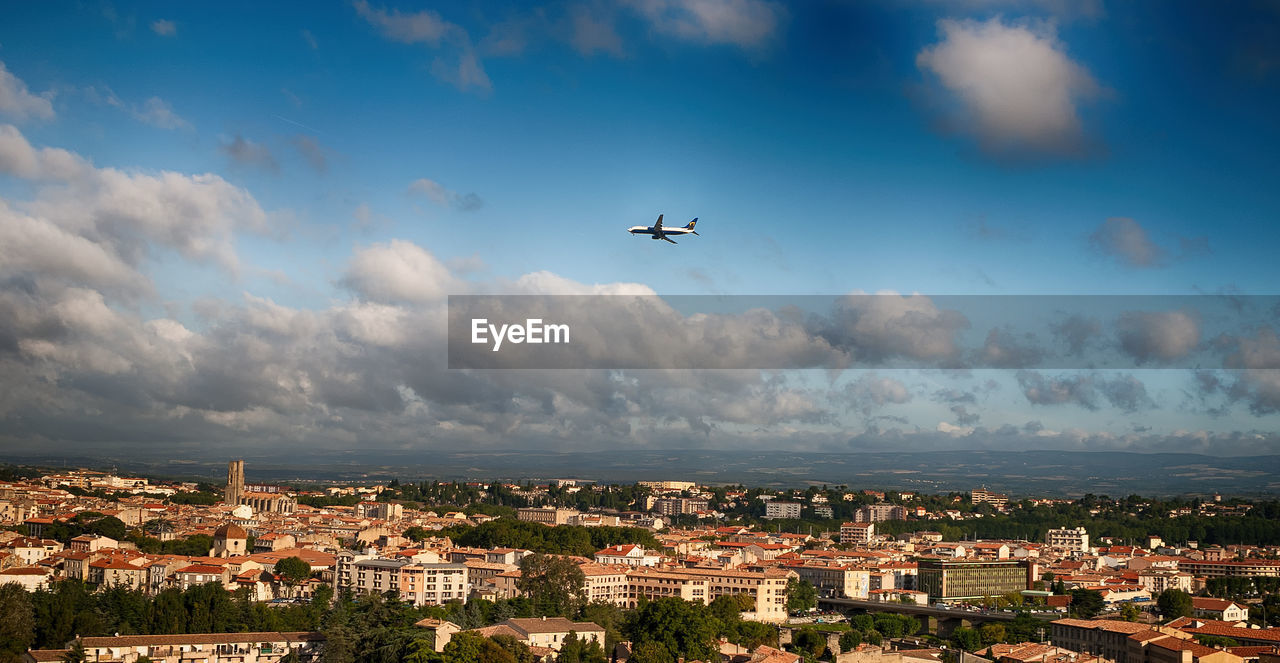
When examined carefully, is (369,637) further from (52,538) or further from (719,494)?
(719,494)

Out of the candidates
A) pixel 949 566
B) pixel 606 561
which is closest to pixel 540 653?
pixel 606 561

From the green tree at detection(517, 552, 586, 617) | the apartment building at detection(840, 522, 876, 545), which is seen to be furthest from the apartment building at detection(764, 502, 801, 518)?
the green tree at detection(517, 552, 586, 617)

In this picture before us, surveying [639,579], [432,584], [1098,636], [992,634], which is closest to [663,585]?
[639,579]

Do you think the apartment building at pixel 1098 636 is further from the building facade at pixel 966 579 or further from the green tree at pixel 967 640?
the building facade at pixel 966 579

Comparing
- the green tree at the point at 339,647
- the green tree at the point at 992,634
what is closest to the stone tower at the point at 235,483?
the green tree at the point at 992,634

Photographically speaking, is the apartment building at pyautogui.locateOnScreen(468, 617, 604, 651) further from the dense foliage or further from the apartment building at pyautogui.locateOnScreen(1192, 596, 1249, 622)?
the apartment building at pyautogui.locateOnScreen(1192, 596, 1249, 622)

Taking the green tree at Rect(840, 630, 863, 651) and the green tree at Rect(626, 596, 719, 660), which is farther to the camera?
the green tree at Rect(840, 630, 863, 651)

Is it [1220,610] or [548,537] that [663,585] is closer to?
[548,537]
